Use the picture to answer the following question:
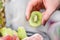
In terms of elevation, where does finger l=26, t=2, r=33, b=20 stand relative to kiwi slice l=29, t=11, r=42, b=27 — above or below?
above

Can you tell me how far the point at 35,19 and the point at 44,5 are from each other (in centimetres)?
10

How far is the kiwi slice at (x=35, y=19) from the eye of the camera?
0.94 m

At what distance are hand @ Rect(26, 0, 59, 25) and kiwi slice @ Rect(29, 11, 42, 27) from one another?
19mm

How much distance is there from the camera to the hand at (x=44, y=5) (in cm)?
92

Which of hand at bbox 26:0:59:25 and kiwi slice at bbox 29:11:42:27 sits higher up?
hand at bbox 26:0:59:25

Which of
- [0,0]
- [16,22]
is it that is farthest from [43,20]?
[0,0]

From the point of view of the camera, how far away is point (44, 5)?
0.94 metres

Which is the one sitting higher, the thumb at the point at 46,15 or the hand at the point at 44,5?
the hand at the point at 44,5

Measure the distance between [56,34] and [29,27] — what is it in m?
0.17

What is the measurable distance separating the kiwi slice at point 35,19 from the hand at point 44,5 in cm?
2

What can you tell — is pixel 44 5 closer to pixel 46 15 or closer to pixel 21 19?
pixel 46 15

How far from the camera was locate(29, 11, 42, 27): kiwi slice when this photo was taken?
0.94 metres

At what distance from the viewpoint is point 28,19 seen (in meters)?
0.96

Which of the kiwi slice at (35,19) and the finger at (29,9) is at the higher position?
the finger at (29,9)
